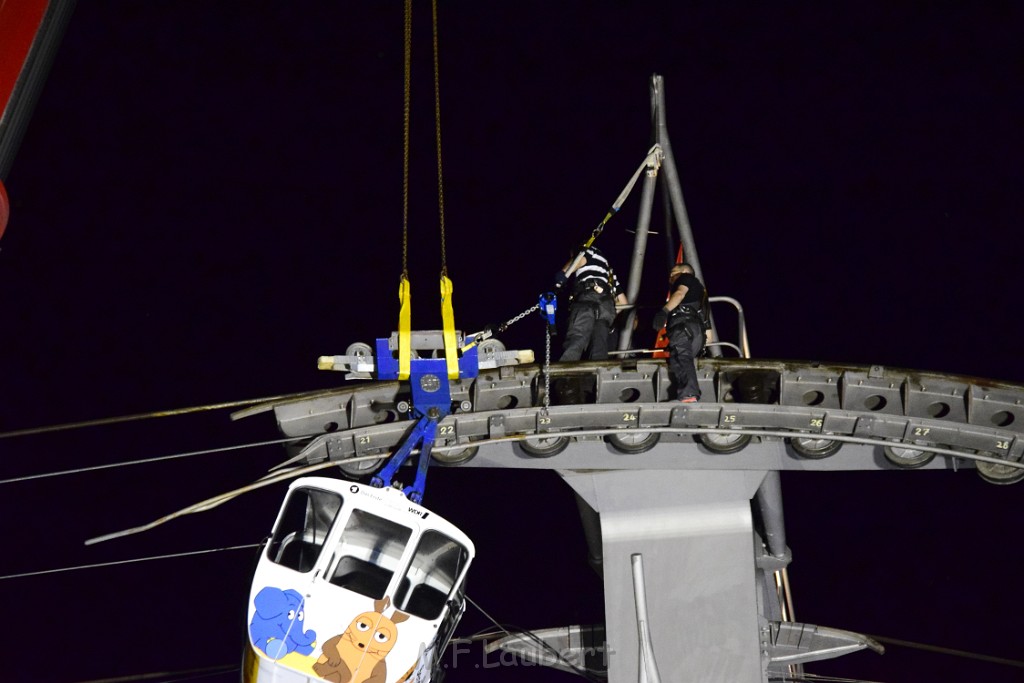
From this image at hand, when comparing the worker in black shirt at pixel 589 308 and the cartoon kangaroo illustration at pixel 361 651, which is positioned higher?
the worker in black shirt at pixel 589 308

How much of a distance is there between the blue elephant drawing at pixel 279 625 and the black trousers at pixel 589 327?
3349 mm

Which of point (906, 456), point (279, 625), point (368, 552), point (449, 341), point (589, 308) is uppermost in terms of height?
point (589, 308)

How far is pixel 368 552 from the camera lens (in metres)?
11.9

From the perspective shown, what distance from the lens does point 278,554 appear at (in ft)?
38.6

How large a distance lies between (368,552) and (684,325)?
10.7ft

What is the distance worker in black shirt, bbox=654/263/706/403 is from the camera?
41.2 feet

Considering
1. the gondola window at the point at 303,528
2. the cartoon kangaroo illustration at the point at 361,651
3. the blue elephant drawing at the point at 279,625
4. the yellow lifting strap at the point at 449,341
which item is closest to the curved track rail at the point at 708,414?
the yellow lifting strap at the point at 449,341

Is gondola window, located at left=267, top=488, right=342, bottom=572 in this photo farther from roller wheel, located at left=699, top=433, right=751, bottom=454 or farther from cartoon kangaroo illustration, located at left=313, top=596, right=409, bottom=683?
roller wheel, located at left=699, top=433, right=751, bottom=454

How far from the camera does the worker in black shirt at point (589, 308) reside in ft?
44.2

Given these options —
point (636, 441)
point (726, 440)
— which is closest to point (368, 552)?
point (636, 441)

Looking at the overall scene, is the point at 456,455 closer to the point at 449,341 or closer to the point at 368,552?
the point at 449,341

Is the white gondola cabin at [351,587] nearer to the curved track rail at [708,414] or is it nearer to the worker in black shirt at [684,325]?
the curved track rail at [708,414]

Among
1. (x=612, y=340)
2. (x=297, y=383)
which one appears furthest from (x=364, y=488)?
(x=297, y=383)

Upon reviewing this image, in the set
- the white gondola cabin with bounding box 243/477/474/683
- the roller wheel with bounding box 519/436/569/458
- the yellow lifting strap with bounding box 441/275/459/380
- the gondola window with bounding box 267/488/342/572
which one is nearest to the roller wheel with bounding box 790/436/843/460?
the roller wheel with bounding box 519/436/569/458
